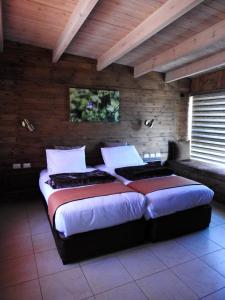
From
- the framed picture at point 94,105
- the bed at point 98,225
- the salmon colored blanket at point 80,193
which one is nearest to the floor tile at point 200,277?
the bed at point 98,225

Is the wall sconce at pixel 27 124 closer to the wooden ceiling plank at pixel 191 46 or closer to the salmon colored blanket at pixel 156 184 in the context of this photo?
the salmon colored blanket at pixel 156 184

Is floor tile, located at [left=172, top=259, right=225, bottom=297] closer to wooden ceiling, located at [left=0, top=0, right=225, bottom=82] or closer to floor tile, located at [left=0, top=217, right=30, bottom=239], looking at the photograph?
floor tile, located at [left=0, top=217, right=30, bottom=239]

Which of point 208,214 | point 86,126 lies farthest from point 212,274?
point 86,126

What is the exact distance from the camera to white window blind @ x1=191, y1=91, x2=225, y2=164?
170 inches

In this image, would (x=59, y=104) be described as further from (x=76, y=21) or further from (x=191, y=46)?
(x=191, y=46)

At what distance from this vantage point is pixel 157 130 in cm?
481

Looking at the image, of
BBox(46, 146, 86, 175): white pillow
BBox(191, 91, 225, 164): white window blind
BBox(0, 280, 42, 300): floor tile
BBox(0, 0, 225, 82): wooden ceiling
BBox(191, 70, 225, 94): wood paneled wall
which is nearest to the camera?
BBox(0, 280, 42, 300): floor tile

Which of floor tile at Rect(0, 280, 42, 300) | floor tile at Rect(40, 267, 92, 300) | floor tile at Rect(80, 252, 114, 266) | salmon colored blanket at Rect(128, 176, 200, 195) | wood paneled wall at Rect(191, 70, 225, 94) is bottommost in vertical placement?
floor tile at Rect(80, 252, 114, 266)

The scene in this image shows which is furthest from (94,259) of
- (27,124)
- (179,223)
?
(27,124)

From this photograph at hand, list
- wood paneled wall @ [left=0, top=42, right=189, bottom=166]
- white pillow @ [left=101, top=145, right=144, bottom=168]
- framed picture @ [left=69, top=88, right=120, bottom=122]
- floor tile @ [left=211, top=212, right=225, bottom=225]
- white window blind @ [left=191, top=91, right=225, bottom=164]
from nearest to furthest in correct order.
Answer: floor tile @ [left=211, top=212, right=225, bottom=225]
wood paneled wall @ [left=0, top=42, right=189, bottom=166]
white pillow @ [left=101, top=145, right=144, bottom=168]
framed picture @ [left=69, top=88, right=120, bottom=122]
white window blind @ [left=191, top=91, right=225, bottom=164]

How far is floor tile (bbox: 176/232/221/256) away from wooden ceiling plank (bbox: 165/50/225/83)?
8.65ft

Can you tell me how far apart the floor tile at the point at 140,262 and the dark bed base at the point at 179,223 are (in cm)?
22

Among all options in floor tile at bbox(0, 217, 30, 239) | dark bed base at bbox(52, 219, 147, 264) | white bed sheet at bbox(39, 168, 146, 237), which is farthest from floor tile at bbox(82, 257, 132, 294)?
floor tile at bbox(0, 217, 30, 239)

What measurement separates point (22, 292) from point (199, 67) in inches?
159
